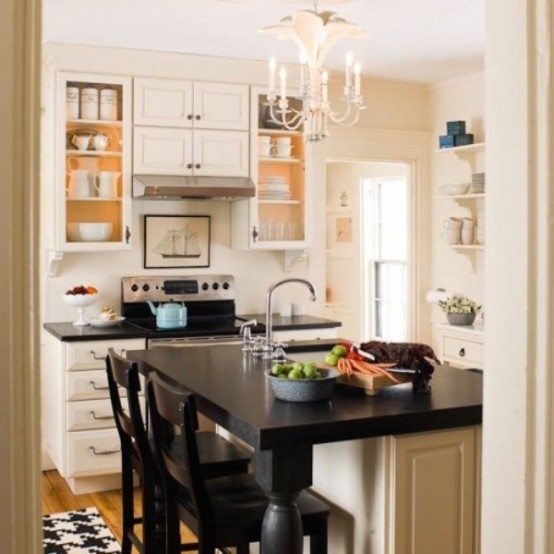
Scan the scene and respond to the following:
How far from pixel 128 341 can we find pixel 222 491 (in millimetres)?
2121

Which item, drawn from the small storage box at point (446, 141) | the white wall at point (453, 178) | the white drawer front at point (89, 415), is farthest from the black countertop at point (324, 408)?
the small storage box at point (446, 141)

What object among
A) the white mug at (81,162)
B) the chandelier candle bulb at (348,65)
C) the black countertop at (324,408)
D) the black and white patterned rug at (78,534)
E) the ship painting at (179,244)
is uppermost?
the chandelier candle bulb at (348,65)

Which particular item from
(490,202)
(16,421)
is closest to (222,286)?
(490,202)

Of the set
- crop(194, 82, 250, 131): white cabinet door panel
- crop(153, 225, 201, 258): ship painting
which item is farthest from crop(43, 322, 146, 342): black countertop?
crop(194, 82, 250, 131): white cabinet door panel

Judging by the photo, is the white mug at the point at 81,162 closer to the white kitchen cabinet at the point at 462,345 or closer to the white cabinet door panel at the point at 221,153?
the white cabinet door panel at the point at 221,153

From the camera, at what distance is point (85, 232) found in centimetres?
489

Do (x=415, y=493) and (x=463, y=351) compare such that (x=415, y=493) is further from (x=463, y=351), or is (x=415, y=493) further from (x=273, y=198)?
(x=273, y=198)

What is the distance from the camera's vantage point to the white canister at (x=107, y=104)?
491 cm

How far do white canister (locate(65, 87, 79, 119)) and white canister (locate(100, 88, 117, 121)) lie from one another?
0.15 m

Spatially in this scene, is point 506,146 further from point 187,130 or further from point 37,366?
point 187,130

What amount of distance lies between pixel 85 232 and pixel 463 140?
2.63 meters

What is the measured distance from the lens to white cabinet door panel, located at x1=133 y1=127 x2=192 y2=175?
4.97 m

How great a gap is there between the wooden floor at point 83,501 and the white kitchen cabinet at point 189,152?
193cm

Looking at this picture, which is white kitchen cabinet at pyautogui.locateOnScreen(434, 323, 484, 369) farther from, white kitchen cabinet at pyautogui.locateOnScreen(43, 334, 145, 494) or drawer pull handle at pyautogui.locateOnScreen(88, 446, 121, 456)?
drawer pull handle at pyautogui.locateOnScreen(88, 446, 121, 456)
